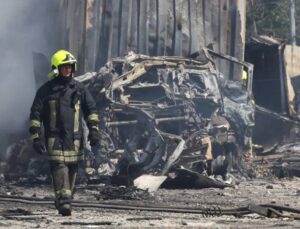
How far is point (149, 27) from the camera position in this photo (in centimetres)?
1697

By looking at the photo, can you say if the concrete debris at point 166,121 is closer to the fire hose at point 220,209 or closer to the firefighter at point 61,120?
the fire hose at point 220,209

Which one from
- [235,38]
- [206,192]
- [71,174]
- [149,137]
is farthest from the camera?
[235,38]

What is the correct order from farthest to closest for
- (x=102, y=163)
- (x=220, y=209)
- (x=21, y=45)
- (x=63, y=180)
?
(x=21, y=45) < (x=102, y=163) < (x=63, y=180) < (x=220, y=209)

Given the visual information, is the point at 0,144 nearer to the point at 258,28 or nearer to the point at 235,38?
the point at 235,38

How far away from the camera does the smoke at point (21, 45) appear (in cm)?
1692

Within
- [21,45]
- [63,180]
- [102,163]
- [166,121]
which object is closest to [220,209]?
[63,180]

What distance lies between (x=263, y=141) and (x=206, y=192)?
7.99 metres

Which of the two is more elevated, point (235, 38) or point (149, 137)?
point (235, 38)

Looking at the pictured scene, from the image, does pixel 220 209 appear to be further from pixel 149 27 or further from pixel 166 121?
pixel 149 27

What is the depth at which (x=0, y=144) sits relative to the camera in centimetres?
1545

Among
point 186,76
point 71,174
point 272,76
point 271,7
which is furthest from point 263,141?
point 71,174

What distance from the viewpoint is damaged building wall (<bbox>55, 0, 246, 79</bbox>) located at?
16.4 meters

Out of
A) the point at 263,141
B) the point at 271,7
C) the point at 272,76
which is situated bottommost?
the point at 263,141

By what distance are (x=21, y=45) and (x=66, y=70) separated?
8.68 meters
